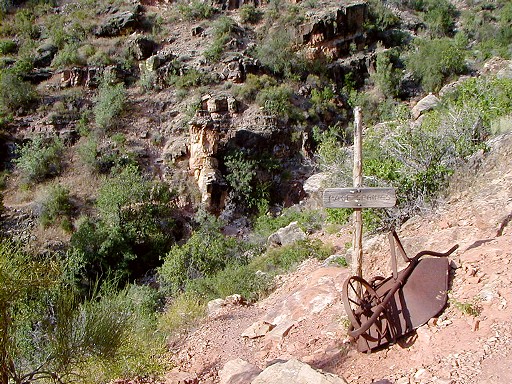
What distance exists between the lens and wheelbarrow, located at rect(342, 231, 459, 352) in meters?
3.61

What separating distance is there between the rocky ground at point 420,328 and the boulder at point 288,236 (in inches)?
66.9

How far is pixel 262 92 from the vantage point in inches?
655

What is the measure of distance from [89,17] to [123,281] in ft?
49.2

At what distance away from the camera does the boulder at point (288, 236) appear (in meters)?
9.24

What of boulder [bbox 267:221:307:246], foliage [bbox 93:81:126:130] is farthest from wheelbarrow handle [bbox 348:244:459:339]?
foliage [bbox 93:81:126:130]

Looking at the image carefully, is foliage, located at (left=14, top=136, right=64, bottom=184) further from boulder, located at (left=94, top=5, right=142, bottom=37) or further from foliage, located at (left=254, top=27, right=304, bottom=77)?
foliage, located at (left=254, top=27, right=304, bottom=77)

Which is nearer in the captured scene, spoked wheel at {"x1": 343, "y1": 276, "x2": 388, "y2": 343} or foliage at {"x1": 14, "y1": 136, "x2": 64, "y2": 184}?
spoked wheel at {"x1": 343, "y1": 276, "x2": 388, "y2": 343}

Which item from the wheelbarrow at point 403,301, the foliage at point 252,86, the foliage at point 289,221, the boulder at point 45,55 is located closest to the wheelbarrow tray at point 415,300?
the wheelbarrow at point 403,301

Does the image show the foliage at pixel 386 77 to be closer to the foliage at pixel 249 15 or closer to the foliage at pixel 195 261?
the foliage at pixel 249 15

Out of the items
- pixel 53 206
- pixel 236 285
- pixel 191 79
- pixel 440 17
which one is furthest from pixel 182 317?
pixel 440 17

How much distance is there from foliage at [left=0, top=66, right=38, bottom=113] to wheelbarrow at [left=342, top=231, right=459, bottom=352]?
16732mm

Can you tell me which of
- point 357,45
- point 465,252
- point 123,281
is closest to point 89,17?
point 357,45

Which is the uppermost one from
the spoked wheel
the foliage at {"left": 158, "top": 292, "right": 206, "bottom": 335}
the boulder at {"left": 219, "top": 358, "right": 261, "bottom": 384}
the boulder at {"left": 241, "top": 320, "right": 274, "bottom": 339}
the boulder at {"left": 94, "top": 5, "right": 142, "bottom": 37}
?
the boulder at {"left": 94, "top": 5, "right": 142, "bottom": 37}

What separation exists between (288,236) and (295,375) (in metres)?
6.66
